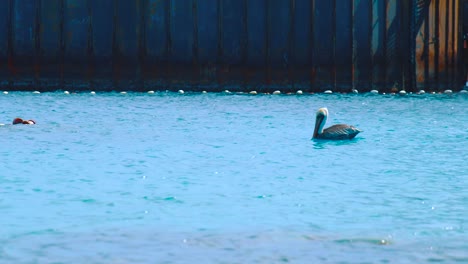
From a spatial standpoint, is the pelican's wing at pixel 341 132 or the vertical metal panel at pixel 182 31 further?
the vertical metal panel at pixel 182 31

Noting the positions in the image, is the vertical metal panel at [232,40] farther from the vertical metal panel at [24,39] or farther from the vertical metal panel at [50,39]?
the vertical metal panel at [24,39]

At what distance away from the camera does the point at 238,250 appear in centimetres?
709

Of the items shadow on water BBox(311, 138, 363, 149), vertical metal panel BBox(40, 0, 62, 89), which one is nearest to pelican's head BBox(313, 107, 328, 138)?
shadow on water BBox(311, 138, 363, 149)

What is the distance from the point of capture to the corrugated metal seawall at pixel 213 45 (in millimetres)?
25891

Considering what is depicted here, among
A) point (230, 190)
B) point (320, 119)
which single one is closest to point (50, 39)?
point (320, 119)

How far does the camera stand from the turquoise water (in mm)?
7172

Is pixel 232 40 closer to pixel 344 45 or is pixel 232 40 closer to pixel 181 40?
pixel 181 40

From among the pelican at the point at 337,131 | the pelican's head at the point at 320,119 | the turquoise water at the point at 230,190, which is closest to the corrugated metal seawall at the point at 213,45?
the turquoise water at the point at 230,190

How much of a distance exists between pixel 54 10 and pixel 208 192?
17.2 m

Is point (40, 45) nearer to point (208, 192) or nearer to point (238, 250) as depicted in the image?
point (208, 192)

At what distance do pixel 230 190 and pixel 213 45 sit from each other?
53.5 feet

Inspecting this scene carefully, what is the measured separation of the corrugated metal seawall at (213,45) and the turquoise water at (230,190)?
6.66 meters

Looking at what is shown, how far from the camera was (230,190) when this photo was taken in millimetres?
10000

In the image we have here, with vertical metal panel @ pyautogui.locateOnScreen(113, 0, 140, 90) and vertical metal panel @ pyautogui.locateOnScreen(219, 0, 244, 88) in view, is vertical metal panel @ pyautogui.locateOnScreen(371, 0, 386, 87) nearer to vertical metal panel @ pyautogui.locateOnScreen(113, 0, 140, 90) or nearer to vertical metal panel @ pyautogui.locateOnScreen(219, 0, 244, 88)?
vertical metal panel @ pyautogui.locateOnScreen(219, 0, 244, 88)
